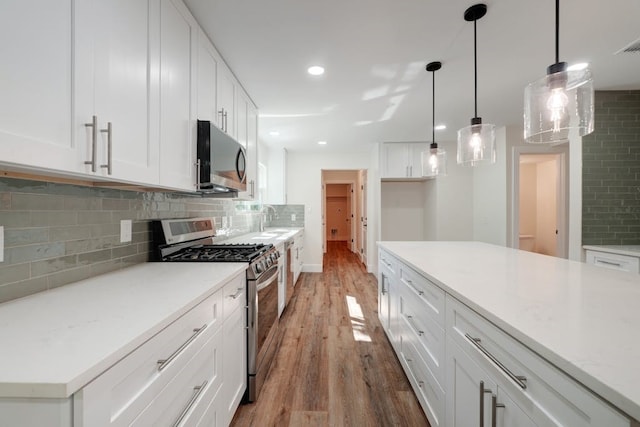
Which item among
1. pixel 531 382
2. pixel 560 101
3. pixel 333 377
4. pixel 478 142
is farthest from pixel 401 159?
pixel 531 382

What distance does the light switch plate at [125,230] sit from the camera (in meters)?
1.46

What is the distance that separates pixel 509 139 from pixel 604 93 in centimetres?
111

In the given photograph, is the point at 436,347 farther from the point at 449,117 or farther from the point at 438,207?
the point at 438,207

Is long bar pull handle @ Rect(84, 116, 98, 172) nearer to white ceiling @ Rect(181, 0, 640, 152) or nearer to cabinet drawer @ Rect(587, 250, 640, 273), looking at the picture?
white ceiling @ Rect(181, 0, 640, 152)

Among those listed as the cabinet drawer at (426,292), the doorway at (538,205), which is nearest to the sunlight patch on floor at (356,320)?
the cabinet drawer at (426,292)

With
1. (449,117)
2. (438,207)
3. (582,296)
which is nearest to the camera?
(582,296)

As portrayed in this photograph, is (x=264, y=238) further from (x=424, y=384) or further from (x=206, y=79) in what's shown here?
(x=424, y=384)

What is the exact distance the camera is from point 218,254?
181cm

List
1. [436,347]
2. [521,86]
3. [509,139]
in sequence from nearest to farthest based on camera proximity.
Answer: [436,347] → [521,86] → [509,139]

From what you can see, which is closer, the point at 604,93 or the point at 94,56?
the point at 94,56

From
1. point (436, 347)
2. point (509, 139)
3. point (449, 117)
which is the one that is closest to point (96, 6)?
point (436, 347)

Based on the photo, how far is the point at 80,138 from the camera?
875 millimetres

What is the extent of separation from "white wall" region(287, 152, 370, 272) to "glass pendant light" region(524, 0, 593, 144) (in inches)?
155

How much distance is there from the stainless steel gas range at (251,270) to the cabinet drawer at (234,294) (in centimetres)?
4
